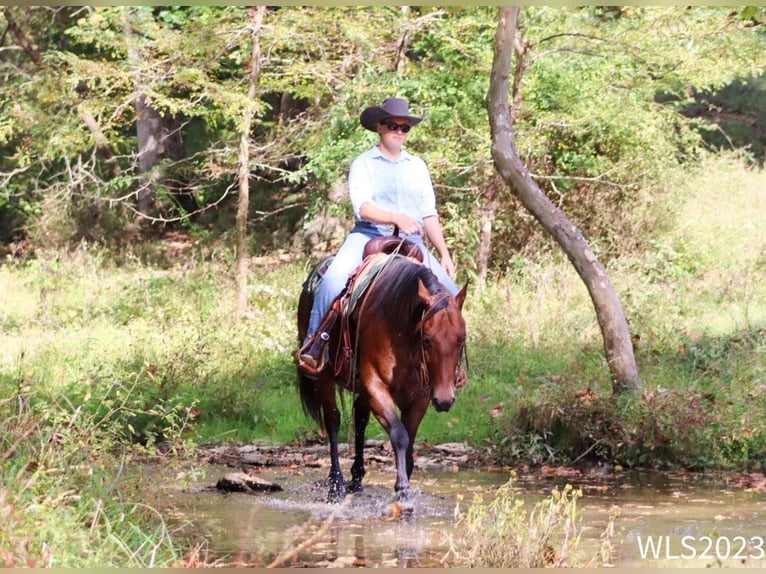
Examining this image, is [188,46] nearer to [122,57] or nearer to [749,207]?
[122,57]

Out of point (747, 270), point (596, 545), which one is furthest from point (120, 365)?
point (747, 270)

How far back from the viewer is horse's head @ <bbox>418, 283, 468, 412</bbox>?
8625 millimetres

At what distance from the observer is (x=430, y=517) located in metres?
8.97

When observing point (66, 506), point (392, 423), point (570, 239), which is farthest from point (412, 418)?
point (570, 239)

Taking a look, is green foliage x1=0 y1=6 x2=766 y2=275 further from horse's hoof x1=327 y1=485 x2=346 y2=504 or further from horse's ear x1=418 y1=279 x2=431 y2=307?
→ horse's ear x1=418 y1=279 x2=431 y2=307

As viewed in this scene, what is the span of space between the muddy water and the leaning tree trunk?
1.45 metres

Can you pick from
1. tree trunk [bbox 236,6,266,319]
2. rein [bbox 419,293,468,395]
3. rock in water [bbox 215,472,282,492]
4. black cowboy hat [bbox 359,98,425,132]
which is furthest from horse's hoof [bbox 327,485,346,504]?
tree trunk [bbox 236,6,266,319]

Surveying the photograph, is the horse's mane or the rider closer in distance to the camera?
the horse's mane

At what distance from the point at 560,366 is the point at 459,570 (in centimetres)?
787

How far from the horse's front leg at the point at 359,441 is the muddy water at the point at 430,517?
0.13 meters

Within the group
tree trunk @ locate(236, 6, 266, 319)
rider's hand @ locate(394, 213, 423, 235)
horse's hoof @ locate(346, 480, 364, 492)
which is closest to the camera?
rider's hand @ locate(394, 213, 423, 235)

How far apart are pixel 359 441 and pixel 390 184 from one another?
2.18 meters

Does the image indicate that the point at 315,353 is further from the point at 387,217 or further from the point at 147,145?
the point at 147,145

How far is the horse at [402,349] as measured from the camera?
8.70 metres
